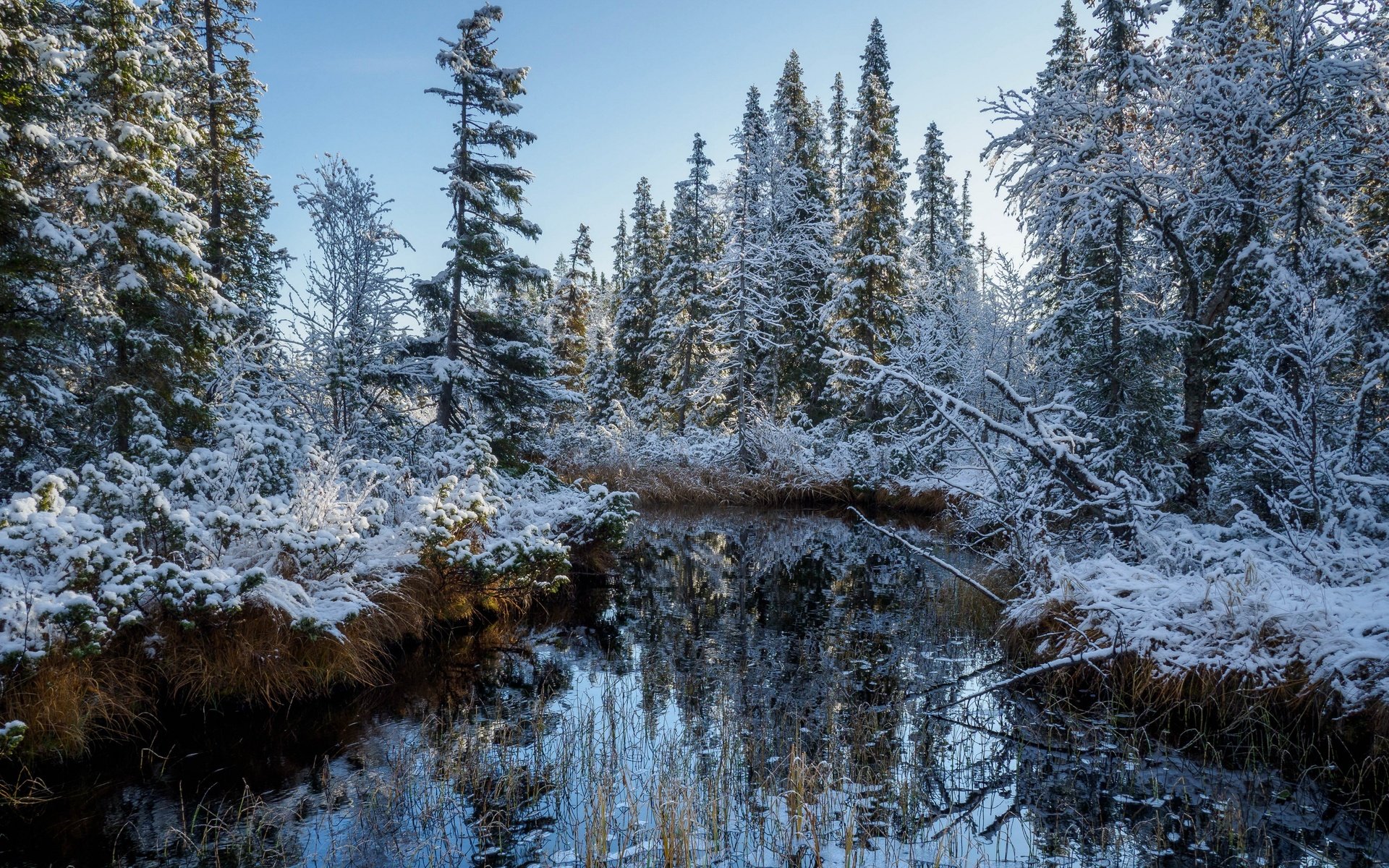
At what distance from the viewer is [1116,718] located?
578 cm

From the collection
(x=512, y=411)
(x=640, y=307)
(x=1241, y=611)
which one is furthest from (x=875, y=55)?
(x=1241, y=611)

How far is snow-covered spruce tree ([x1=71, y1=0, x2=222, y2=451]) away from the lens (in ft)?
28.5

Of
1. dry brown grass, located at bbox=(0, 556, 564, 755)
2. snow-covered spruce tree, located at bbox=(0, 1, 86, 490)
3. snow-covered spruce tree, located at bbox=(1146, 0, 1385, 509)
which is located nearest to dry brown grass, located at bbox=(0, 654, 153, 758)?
dry brown grass, located at bbox=(0, 556, 564, 755)

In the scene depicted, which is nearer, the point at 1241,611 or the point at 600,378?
the point at 1241,611

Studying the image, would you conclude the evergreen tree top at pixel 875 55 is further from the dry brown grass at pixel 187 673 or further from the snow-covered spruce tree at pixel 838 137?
the dry brown grass at pixel 187 673

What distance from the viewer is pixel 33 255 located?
7.77 meters

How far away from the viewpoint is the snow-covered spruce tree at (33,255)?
772 cm

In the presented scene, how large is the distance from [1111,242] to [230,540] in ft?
44.5

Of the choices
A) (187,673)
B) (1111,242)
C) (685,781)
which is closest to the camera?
(685,781)

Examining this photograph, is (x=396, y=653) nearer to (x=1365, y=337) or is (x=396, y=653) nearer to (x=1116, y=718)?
(x=1116, y=718)

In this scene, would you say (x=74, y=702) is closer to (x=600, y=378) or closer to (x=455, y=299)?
(x=455, y=299)

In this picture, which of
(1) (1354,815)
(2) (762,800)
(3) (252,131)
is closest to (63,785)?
(2) (762,800)

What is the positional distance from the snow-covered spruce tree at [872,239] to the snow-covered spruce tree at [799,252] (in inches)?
62.2

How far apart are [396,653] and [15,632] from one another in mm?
3563
